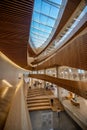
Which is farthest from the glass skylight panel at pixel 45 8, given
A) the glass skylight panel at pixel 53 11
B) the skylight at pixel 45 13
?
the glass skylight panel at pixel 53 11

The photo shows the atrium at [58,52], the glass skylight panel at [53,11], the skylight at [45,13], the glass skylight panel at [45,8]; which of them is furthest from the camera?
the glass skylight panel at [53,11]

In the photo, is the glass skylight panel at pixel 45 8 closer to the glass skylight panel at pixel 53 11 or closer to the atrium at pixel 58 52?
the atrium at pixel 58 52

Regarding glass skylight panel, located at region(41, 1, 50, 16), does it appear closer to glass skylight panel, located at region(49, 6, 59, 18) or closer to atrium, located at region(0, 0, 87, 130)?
atrium, located at region(0, 0, 87, 130)

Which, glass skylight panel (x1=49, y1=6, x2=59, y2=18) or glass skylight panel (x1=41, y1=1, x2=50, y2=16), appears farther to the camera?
glass skylight panel (x1=49, y1=6, x2=59, y2=18)

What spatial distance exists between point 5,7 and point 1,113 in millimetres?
2971

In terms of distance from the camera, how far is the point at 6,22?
9.88 ft

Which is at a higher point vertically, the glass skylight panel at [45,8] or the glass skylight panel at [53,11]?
the glass skylight panel at [45,8]

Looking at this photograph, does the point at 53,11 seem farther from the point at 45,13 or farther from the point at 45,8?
the point at 45,13

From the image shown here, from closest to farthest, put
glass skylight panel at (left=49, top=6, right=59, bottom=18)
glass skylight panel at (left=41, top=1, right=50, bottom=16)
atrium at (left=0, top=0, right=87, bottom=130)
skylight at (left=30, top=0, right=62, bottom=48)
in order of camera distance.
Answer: atrium at (left=0, top=0, right=87, bottom=130), skylight at (left=30, top=0, right=62, bottom=48), glass skylight panel at (left=41, top=1, right=50, bottom=16), glass skylight panel at (left=49, top=6, right=59, bottom=18)

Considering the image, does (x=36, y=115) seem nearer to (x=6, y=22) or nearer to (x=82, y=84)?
(x=82, y=84)

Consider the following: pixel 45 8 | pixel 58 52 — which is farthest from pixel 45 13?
pixel 58 52

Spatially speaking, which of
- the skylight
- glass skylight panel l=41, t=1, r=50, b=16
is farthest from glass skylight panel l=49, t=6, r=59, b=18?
glass skylight panel l=41, t=1, r=50, b=16

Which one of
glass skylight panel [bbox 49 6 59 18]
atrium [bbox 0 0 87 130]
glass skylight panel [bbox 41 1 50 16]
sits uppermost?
glass skylight panel [bbox 41 1 50 16]

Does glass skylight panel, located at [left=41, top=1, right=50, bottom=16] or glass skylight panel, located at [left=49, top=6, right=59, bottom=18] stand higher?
glass skylight panel, located at [left=41, top=1, right=50, bottom=16]
